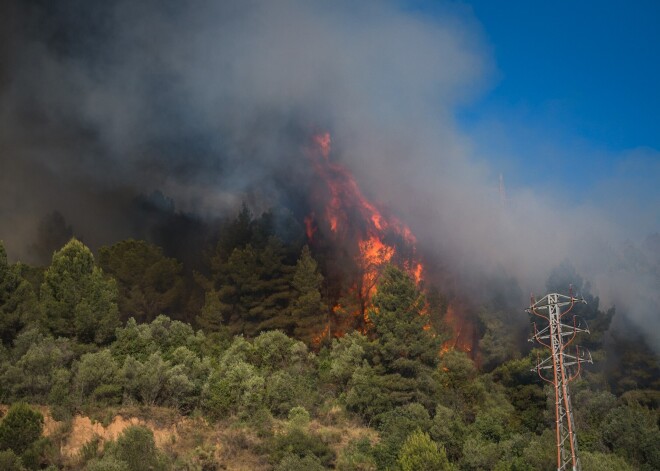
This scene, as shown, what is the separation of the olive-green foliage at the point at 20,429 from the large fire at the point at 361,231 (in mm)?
42311

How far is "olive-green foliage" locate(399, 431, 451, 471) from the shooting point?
124 feet

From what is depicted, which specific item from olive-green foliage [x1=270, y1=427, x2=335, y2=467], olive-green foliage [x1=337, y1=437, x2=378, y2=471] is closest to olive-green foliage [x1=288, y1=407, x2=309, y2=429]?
olive-green foliage [x1=270, y1=427, x2=335, y2=467]

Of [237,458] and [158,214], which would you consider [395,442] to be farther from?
[158,214]

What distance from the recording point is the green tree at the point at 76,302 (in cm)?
5025

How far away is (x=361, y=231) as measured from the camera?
86.2m

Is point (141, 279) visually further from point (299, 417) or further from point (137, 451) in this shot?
point (137, 451)

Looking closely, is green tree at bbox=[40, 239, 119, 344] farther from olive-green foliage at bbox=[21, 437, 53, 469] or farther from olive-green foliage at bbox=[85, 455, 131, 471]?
olive-green foliage at bbox=[85, 455, 131, 471]

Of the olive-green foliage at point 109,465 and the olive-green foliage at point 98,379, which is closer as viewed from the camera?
the olive-green foliage at point 109,465

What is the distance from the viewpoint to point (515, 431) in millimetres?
48812

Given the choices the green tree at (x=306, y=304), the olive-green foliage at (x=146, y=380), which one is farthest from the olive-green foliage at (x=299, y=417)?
the green tree at (x=306, y=304)

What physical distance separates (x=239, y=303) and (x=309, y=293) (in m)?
8.59

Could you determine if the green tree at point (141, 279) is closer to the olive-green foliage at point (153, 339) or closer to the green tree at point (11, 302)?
the olive-green foliage at point (153, 339)

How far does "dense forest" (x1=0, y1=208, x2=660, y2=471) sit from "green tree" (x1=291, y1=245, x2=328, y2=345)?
183mm

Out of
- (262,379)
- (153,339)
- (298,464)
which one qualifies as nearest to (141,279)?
(153,339)
